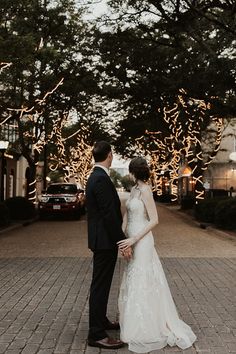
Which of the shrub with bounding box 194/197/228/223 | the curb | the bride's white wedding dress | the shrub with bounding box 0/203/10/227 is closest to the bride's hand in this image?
the bride's white wedding dress

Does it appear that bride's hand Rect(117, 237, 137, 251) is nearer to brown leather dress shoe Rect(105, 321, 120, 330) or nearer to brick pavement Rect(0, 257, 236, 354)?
brick pavement Rect(0, 257, 236, 354)

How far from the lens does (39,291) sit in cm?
861

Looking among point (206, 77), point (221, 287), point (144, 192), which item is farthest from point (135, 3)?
point (144, 192)

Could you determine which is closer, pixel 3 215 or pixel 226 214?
pixel 226 214

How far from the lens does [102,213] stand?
538cm

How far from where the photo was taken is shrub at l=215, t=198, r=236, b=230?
19.8m

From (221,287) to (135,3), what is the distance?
12490mm

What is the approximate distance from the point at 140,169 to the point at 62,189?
961 inches

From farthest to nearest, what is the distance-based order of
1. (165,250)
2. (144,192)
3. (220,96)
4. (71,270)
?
(220,96) → (165,250) → (71,270) → (144,192)

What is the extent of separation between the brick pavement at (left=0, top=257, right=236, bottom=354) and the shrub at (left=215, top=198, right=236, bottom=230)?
7544 millimetres

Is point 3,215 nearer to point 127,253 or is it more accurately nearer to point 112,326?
point 112,326

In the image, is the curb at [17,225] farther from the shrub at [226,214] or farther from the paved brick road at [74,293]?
the shrub at [226,214]

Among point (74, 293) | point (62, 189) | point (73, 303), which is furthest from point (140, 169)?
point (62, 189)

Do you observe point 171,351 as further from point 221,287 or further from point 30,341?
point 221,287
